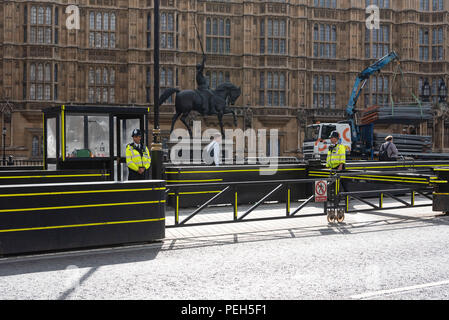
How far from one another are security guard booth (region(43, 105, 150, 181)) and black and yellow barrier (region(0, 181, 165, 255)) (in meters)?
4.18

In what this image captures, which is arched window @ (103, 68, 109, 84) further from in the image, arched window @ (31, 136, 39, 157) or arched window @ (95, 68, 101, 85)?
arched window @ (31, 136, 39, 157)

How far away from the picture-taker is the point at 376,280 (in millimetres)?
5789

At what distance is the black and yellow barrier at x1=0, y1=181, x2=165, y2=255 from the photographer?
694 centimetres

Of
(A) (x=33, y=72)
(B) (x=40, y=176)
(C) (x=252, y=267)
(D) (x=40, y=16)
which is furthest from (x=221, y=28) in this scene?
(C) (x=252, y=267)

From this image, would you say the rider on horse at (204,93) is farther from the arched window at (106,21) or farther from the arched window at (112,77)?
the arched window at (106,21)

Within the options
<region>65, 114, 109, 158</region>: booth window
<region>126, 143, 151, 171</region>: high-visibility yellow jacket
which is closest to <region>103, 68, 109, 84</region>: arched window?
<region>65, 114, 109, 158</region>: booth window

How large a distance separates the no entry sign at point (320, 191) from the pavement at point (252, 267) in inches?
26.1

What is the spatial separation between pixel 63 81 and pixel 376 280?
29240mm

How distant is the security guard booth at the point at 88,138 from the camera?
11.6 metres

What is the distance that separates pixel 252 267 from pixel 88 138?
22.8ft

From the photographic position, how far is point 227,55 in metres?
33.4

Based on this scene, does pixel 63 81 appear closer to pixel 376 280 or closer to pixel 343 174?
pixel 343 174

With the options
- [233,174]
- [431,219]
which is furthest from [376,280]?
→ [233,174]

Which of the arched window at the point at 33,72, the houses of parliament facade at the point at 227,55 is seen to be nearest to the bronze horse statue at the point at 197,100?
the houses of parliament facade at the point at 227,55
